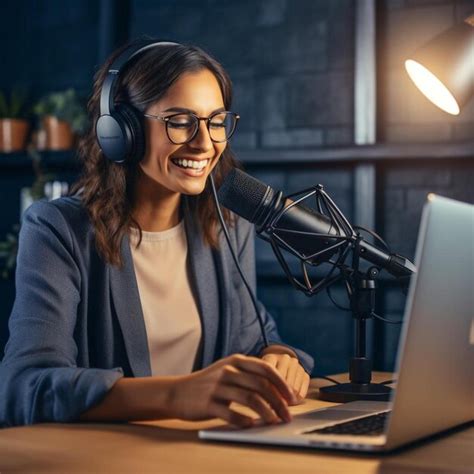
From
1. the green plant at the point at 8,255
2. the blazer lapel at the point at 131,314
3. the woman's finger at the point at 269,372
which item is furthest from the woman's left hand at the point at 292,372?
the green plant at the point at 8,255

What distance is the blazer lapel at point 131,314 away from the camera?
163 centimetres

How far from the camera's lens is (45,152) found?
3969 mm

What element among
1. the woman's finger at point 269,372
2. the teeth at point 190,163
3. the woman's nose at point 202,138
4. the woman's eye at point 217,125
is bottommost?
the woman's finger at point 269,372

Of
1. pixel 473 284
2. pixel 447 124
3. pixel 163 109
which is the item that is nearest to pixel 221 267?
pixel 163 109

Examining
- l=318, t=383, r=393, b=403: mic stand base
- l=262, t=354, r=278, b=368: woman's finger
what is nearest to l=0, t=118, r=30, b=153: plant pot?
l=262, t=354, r=278, b=368: woman's finger

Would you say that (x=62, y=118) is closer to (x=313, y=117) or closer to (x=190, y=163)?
(x=313, y=117)

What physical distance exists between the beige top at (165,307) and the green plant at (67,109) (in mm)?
2219

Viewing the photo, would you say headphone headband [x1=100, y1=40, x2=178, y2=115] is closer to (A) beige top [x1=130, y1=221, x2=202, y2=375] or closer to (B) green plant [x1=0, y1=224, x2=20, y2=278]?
(A) beige top [x1=130, y1=221, x2=202, y2=375]

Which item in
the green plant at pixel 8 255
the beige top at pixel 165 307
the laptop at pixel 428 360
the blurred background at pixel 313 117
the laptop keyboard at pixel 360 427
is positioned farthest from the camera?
the green plant at pixel 8 255

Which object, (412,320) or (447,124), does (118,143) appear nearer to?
(412,320)

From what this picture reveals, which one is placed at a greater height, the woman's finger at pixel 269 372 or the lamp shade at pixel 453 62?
the lamp shade at pixel 453 62

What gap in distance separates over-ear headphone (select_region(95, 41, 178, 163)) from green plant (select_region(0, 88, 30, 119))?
2493 millimetres

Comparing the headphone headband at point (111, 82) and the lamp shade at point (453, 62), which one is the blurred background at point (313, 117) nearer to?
the lamp shade at point (453, 62)

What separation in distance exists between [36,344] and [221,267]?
1.83 feet
